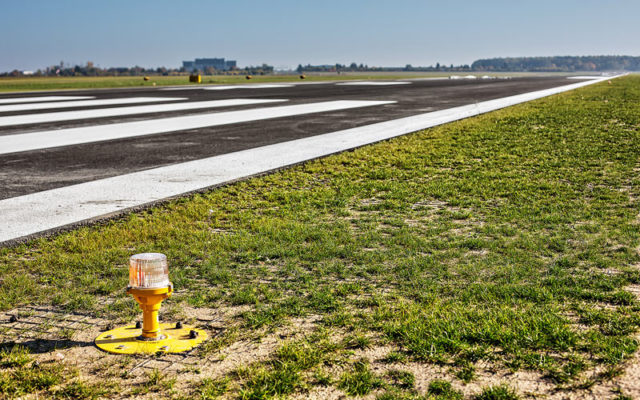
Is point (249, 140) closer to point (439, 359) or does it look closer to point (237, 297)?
point (237, 297)

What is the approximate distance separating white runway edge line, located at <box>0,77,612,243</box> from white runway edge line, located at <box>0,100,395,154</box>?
410 cm

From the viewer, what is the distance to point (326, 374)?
10.8 ft

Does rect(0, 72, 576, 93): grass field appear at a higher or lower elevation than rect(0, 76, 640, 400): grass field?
higher

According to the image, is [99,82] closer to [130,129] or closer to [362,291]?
[130,129]

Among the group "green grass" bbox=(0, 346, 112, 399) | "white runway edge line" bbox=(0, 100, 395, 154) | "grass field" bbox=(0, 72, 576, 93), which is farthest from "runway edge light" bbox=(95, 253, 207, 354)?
"grass field" bbox=(0, 72, 576, 93)

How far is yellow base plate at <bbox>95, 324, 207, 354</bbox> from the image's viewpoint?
3578 millimetres

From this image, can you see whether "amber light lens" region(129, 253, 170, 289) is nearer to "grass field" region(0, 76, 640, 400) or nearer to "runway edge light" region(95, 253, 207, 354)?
"runway edge light" region(95, 253, 207, 354)

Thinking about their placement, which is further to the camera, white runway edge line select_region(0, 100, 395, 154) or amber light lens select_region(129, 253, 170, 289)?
white runway edge line select_region(0, 100, 395, 154)

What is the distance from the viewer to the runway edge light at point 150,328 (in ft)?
11.4

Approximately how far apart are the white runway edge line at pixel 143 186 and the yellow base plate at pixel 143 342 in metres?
2.87

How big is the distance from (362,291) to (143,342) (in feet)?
5.47

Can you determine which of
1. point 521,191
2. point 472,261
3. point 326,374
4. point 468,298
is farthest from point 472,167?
point 326,374

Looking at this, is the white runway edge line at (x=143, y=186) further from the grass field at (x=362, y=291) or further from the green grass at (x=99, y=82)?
the green grass at (x=99, y=82)

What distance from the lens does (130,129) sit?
51.4ft
